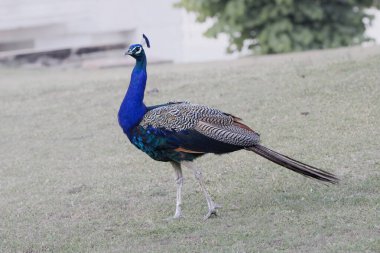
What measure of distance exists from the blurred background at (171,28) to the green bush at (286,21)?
0.02 meters

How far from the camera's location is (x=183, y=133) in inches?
280

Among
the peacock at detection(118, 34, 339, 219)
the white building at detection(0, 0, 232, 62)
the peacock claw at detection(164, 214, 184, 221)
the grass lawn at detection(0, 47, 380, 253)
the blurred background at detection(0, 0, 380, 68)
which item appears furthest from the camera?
the white building at detection(0, 0, 232, 62)

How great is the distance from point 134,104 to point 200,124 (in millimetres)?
566

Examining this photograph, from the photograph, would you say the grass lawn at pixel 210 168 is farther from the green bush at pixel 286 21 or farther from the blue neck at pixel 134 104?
the green bush at pixel 286 21

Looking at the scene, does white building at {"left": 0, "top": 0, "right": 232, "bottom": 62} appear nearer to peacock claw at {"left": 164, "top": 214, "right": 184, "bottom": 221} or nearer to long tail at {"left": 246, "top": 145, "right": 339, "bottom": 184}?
peacock claw at {"left": 164, "top": 214, "right": 184, "bottom": 221}

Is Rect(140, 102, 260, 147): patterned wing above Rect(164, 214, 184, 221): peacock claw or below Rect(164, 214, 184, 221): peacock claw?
above

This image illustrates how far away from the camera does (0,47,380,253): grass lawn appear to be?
681 cm

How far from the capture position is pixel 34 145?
1080 centimetres

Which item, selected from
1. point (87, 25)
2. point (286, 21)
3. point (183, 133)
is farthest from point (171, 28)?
point (183, 133)

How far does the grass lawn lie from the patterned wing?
0.63 metres

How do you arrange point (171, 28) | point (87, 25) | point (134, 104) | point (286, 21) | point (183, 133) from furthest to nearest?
point (171, 28) < point (87, 25) < point (286, 21) < point (134, 104) < point (183, 133)

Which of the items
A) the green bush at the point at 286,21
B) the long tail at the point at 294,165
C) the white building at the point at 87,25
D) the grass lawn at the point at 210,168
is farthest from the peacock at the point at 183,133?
the white building at the point at 87,25

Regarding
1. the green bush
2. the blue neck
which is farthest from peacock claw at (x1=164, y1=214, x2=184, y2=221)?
the green bush

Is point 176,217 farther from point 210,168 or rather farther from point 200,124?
point 210,168
